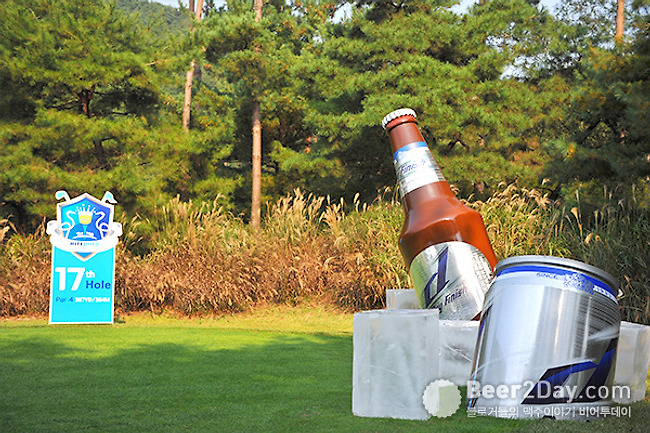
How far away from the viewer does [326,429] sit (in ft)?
10.6

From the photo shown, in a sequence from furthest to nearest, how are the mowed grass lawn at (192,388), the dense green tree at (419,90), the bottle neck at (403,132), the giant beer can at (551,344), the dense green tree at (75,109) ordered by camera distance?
the dense green tree at (419,90)
the dense green tree at (75,109)
the bottle neck at (403,132)
the mowed grass lawn at (192,388)
the giant beer can at (551,344)

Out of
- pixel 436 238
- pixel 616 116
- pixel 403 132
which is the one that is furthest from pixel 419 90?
pixel 436 238

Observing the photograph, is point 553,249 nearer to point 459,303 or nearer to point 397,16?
point 459,303

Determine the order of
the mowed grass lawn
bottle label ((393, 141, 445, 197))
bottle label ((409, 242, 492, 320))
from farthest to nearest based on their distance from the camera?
bottle label ((393, 141, 445, 197))
bottle label ((409, 242, 492, 320))
the mowed grass lawn

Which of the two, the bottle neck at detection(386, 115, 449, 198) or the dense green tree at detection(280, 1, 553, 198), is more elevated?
the dense green tree at detection(280, 1, 553, 198)

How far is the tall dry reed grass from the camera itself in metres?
10.9

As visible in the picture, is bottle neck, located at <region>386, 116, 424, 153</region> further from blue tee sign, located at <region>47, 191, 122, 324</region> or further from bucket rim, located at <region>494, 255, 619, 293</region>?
blue tee sign, located at <region>47, 191, 122, 324</region>

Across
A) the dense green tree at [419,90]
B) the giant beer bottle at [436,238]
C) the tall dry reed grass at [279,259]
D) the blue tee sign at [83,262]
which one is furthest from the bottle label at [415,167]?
the dense green tree at [419,90]

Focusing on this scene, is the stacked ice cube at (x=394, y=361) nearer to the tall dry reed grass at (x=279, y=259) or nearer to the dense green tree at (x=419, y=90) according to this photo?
the tall dry reed grass at (x=279, y=259)

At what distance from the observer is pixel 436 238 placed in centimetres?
446

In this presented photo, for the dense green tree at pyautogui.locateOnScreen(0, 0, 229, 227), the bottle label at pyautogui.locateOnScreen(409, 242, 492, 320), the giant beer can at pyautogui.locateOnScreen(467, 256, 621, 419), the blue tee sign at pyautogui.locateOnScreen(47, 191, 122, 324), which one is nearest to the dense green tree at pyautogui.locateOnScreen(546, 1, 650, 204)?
the bottle label at pyautogui.locateOnScreen(409, 242, 492, 320)

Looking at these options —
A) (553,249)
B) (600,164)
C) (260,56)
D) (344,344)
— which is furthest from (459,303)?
(260,56)

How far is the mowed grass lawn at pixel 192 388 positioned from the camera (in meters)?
3.32

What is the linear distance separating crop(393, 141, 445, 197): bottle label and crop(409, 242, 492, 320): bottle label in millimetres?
547
